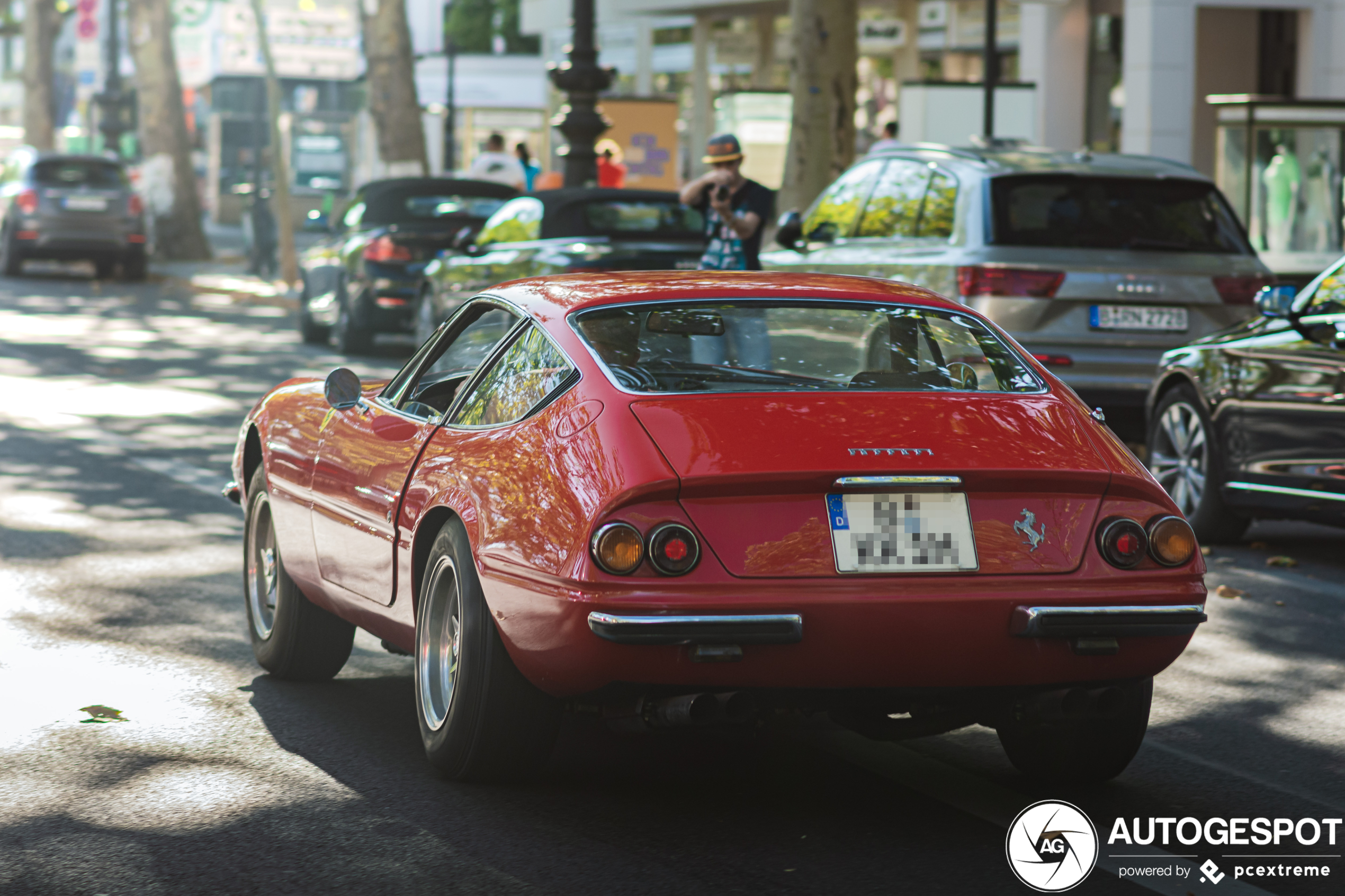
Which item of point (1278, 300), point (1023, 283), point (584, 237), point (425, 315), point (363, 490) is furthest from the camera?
point (425, 315)

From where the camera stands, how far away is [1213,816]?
5066 mm

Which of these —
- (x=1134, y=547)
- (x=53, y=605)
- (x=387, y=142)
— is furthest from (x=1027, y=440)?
(x=387, y=142)

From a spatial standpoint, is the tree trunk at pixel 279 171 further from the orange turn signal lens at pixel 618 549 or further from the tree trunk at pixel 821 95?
the orange turn signal lens at pixel 618 549

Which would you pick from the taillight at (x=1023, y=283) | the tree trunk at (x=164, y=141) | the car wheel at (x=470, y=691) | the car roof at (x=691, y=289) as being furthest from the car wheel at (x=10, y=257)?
the car wheel at (x=470, y=691)

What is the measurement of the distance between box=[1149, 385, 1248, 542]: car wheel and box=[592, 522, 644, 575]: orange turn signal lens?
5.41 metres

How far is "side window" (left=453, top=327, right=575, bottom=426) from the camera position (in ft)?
17.4

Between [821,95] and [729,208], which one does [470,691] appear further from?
[821,95]

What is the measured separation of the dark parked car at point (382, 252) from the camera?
18672 millimetres

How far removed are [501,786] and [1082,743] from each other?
1.45 m

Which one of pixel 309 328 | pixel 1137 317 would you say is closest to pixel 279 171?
pixel 309 328

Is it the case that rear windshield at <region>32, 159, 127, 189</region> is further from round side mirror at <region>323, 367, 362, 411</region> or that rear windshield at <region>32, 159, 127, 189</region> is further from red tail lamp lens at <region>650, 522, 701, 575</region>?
red tail lamp lens at <region>650, 522, 701, 575</region>

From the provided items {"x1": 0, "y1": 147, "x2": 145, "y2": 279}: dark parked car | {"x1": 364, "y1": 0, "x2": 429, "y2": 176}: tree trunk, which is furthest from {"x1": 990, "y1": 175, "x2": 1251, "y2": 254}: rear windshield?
Answer: {"x1": 364, "y1": 0, "x2": 429, "y2": 176}: tree trunk

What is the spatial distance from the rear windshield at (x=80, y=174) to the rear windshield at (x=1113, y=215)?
2108 cm

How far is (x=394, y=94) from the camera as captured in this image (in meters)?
31.7
